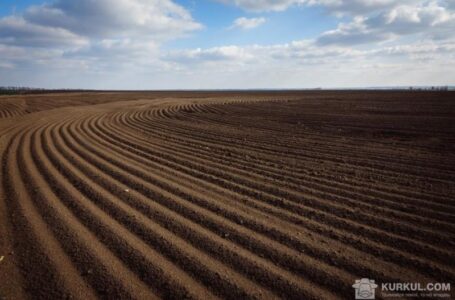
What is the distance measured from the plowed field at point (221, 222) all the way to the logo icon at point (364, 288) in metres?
0.07

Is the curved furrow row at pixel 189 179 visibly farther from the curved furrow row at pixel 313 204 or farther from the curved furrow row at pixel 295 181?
the curved furrow row at pixel 295 181

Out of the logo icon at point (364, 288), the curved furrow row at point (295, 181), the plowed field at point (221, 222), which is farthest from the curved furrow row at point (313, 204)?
the logo icon at point (364, 288)

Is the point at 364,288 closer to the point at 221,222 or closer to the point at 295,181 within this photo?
the point at 221,222

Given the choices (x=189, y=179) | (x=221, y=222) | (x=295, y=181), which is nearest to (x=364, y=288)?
(x=221, y=222)

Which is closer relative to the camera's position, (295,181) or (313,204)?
(313,204)

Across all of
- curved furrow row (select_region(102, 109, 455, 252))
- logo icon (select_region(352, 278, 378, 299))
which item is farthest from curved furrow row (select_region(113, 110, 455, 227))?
logo icon (select_region(352, 278, 378, 299))

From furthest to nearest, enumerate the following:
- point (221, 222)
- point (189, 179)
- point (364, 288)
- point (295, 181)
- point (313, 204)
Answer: point (189, 179)
point (295, 181)
point (313, 204)
point (221, 222)
point (364, 288)

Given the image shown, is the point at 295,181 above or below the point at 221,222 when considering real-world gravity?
above

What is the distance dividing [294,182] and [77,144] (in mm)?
7502

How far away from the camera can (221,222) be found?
454 cm

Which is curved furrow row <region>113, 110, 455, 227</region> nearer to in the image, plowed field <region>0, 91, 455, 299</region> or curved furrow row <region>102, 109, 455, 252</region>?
plowed field <region>0, 91, 455, 299</region>

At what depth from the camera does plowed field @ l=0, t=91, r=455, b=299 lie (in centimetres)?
327

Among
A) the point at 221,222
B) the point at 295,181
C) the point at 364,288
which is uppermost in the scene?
the point at 295,181

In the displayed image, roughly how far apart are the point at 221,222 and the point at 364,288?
2106 mm
